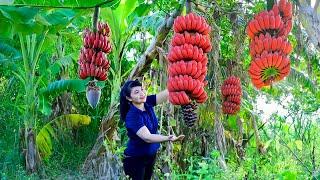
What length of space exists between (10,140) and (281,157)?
3363 mm

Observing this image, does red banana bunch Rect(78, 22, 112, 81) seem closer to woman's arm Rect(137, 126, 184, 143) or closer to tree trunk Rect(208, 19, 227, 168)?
woman's arm Rect(137, 126, 184, 143)

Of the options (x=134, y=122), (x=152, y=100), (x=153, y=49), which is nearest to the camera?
(x=134, y=122)

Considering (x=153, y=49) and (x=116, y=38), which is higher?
(x=116, y=38)

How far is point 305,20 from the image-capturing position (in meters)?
1.62

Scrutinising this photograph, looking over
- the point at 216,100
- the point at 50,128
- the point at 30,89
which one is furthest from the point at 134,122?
the point at 50,128

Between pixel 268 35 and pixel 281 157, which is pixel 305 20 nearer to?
pixel 268 35

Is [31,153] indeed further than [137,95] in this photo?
Yes

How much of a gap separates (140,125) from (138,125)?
0.4 inches

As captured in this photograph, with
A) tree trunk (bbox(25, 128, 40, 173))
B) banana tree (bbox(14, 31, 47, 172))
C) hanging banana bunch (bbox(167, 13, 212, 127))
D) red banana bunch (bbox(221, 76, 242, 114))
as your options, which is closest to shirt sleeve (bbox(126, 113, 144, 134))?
red banana bunch (bbox(221, 76, 242, 114))

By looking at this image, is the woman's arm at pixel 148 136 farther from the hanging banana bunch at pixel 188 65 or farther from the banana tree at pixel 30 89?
the banana tree at pixel 30 89

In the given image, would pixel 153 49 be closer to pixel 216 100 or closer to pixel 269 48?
pixel 216 100

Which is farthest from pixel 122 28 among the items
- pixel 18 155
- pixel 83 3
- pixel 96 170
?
pixel 83 3

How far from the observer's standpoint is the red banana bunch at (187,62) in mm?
1455

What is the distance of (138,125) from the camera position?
2.90 m
